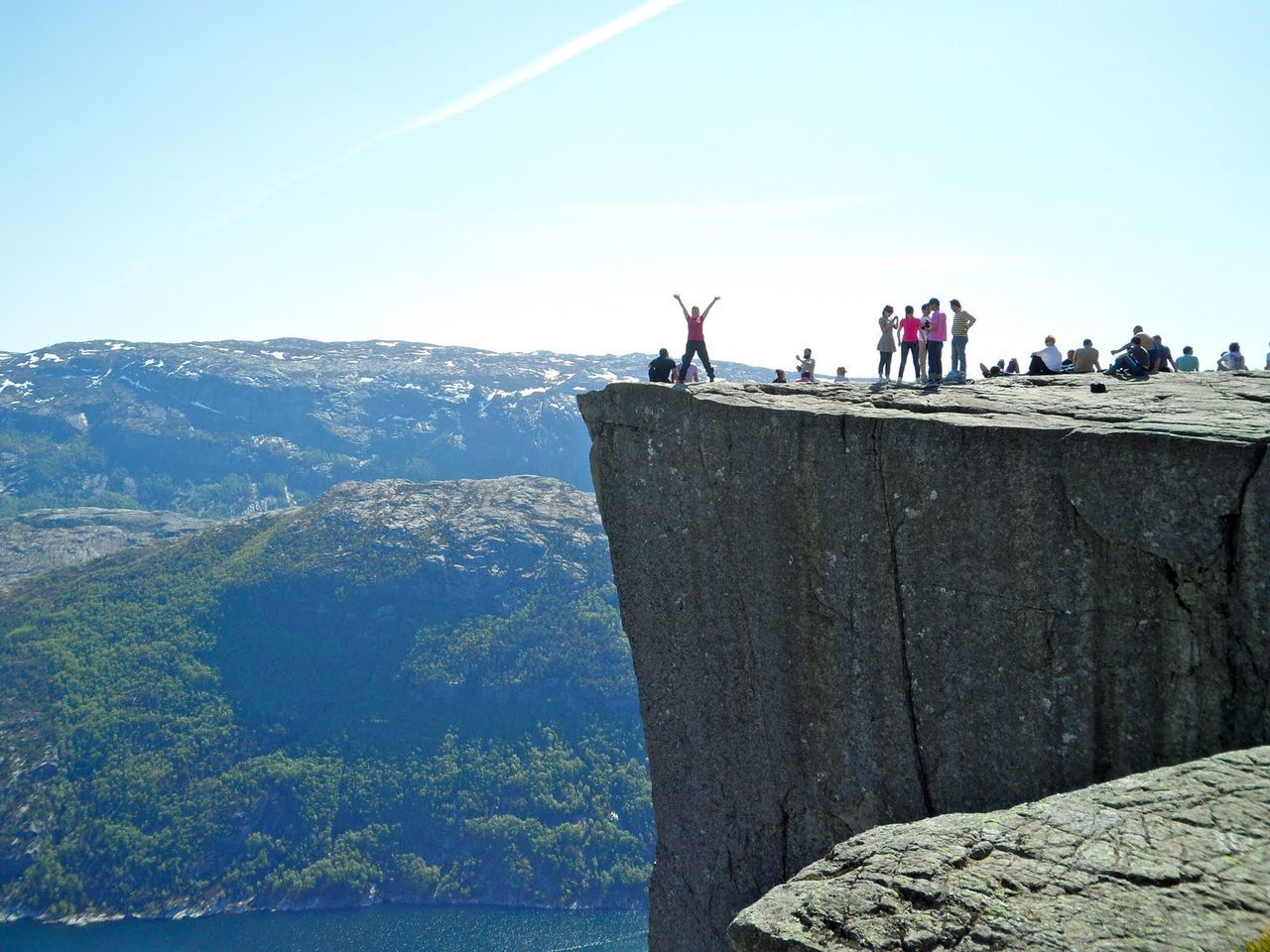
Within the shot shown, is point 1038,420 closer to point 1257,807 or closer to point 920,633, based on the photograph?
point 920,633

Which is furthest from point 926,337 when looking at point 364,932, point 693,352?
point 364,932

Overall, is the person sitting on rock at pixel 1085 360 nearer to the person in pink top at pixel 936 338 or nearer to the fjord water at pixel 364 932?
the person in pink top at pixel 936 338

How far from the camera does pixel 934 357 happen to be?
74.3ft

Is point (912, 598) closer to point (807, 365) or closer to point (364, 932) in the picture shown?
point (807, 365)

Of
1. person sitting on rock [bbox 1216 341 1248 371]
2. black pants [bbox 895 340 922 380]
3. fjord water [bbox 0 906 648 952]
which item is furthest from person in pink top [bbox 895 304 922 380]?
fjord water [bbox 0 906 648 952]

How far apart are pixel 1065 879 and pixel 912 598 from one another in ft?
18.8

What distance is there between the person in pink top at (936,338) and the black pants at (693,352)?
15.7ft

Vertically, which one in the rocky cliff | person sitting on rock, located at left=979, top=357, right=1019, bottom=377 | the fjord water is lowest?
the fjord water

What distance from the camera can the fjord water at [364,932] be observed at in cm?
15312

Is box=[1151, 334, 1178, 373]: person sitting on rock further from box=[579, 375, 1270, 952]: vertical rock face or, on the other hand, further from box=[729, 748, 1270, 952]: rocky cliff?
box=[729, 748, 1270, 952]: rocky cliff

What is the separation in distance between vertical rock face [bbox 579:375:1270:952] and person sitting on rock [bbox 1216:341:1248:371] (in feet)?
28.1

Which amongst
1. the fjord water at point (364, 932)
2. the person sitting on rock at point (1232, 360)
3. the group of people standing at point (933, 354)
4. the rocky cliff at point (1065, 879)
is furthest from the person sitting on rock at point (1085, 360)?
the fjord water at point (364, 932)

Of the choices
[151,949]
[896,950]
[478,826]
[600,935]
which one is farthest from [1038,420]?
[478,826]

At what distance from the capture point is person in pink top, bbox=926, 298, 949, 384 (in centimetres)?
2219
